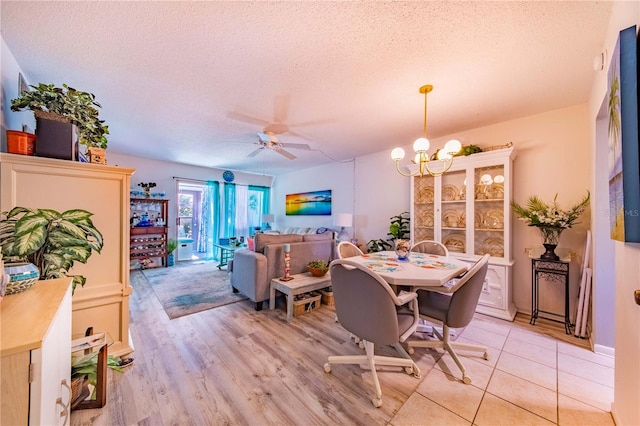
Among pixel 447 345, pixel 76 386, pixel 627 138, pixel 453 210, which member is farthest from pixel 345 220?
pixel 76 386

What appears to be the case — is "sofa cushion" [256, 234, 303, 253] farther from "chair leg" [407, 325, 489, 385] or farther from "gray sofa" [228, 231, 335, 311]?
"chair leg" [407, 325, 489, 385]

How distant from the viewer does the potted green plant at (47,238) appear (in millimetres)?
1062

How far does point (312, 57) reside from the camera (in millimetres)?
1755

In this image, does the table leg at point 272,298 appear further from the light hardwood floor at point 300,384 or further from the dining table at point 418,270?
the dining table at point 418,270

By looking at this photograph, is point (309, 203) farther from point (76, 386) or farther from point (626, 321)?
point (626, 321)

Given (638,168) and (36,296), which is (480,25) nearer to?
(638,168)

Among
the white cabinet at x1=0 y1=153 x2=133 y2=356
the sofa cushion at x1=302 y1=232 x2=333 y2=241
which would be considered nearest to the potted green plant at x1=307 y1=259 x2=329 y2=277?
the sofa cushion at x1=302 y1=232 x2=333 y2=241

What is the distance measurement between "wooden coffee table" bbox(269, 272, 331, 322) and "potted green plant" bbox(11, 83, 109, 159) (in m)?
2.10

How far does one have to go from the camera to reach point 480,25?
1444 millimetres

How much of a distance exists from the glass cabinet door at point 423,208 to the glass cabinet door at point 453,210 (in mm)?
198

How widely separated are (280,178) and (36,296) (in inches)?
239

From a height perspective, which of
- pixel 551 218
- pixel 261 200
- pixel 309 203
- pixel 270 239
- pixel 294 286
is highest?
pixel 261 200

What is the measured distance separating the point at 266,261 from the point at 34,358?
2179mm

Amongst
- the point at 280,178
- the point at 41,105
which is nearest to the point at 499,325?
the point at 41,105
